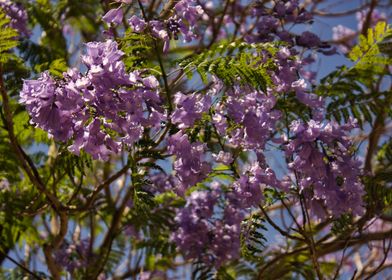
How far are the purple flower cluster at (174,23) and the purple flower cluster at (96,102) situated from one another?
0.26 meters

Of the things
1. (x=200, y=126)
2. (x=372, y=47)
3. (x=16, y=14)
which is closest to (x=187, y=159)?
(x=200, y=126)

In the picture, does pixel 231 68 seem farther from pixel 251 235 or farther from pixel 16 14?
pixel 16 14

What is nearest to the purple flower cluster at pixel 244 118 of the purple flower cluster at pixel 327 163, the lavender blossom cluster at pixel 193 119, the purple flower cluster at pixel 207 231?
Answer: the lavender blossom cluster at pixel 193 119

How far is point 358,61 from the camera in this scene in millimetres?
3227

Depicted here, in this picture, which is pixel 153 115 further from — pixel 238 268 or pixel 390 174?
pixel 238 268

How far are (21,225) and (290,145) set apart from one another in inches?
86.4

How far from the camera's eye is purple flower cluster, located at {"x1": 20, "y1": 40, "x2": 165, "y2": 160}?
6.65 ft

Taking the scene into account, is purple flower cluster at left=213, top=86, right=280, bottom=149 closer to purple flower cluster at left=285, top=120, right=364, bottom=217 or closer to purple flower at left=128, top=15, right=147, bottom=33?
purple flower cluster at left=285, top=120, right=364, bottom=217

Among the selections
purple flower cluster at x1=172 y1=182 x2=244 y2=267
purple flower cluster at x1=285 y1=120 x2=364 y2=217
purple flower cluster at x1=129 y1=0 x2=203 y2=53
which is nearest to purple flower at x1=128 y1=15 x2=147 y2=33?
purple flower cluster at x1=129 y1=0 x2=203 y2=53

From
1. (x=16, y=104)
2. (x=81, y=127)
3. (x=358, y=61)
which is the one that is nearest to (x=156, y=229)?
(x=16, y=104)

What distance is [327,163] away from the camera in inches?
99.2

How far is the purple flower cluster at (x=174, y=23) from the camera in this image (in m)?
2.46

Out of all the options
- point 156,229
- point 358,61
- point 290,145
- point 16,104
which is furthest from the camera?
point 156,229

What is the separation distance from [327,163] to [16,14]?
2.42m
